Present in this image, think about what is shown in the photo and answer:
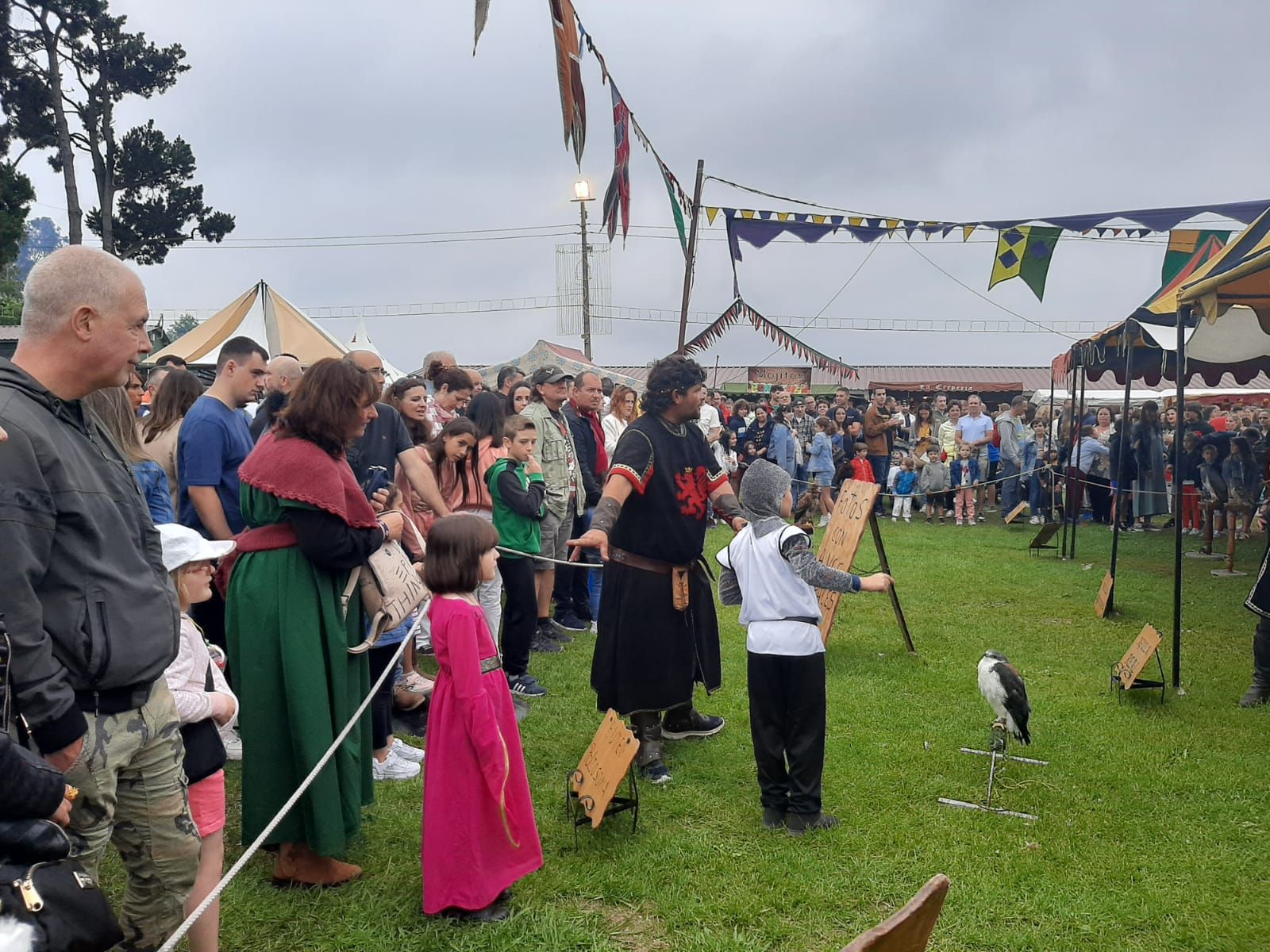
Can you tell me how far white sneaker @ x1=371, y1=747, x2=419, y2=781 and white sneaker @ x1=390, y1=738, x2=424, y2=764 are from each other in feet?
0.20

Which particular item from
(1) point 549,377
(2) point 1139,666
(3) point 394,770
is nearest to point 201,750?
(3) point 394,770

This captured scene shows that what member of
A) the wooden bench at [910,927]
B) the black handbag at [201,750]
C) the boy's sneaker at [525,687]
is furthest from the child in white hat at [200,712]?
the boy's sneaker at [525,687]

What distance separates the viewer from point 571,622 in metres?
8.10

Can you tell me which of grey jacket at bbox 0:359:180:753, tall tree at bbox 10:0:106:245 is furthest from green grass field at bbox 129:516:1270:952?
tall tree at bbox 10:0:106:245

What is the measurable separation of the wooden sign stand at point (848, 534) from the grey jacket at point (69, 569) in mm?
5167

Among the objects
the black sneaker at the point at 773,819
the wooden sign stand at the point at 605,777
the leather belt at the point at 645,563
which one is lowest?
the black sneaker at the point at 773,819

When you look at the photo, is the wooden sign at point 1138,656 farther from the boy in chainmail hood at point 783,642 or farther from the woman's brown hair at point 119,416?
the woman's brown hair at point 119,416

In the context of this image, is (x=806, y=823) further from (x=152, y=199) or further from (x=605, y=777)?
(x=152, y=199)

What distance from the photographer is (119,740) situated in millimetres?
2180

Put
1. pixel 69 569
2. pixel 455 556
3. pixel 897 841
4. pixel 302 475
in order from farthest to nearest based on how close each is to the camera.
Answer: pixel 897 841
pixel 455 556
pixel 302 475
pixel 69 569

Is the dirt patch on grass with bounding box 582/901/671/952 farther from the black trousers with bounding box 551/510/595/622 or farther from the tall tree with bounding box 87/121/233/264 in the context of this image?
the tall tree with bounding box 87/121/233/264

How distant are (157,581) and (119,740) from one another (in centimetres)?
37

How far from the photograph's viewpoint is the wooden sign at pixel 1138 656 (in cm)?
580

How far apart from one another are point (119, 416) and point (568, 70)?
5.82 meters
